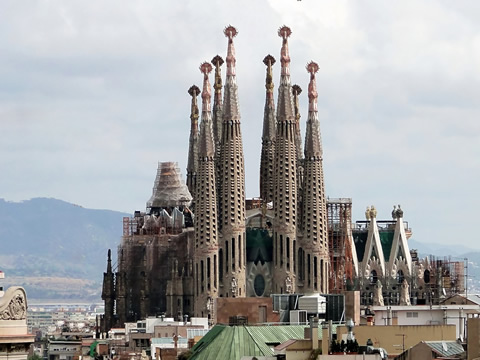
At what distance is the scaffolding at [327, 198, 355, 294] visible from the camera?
16288cm

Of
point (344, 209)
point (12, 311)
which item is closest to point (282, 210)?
point (344, 209)

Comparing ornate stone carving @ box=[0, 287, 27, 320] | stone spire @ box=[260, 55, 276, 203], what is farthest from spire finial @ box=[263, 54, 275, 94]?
ornate stone carving @ box=[0, 287, 27, 320]

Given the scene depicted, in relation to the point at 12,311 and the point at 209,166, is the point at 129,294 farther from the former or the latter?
the point at 12,311

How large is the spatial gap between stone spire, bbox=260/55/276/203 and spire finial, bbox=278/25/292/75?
6.91 ft

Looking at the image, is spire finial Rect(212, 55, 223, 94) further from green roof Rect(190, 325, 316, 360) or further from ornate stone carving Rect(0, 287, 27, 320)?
ornate stone carving Rect(0, 287, 27, 320)

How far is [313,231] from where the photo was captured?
502 ft

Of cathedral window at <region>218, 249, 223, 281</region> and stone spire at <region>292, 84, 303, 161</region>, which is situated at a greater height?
stone spire at <region>292, 84, 303, 161</region>

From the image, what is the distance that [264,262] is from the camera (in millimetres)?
154625

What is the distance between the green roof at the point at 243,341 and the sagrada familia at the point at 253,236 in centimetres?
8709

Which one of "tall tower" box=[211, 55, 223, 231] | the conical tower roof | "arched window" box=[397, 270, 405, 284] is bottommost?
"arched window" box=[397, 270, 405, 284]

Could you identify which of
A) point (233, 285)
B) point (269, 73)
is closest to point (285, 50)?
point (269, 73)

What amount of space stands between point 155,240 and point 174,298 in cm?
590

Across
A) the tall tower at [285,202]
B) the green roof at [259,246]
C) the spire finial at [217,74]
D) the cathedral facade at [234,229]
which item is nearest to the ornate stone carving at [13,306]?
the cathedral facade at [234,229]

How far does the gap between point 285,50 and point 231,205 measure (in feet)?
51.3
